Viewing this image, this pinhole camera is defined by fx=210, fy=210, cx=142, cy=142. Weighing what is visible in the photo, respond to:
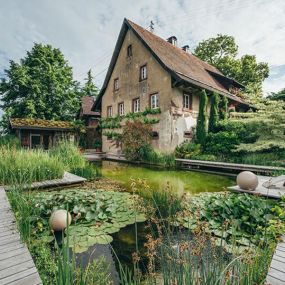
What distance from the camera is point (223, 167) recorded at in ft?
35.8

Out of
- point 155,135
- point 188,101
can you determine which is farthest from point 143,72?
point 155,135

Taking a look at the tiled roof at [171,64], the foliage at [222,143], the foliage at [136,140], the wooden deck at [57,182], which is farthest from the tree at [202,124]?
the wooden deck at [57,182]

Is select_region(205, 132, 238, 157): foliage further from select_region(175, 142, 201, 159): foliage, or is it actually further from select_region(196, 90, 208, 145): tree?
select_region(175, 142, 201, 159): foliage

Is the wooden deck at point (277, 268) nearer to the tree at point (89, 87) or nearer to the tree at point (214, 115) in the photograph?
the tree at point (214, 115)

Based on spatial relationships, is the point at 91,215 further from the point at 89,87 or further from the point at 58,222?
the point at 89,87

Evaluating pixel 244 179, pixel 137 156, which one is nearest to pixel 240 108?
pixel 137 156

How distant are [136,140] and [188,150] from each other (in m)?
3.68

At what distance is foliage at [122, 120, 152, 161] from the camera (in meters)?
14.7

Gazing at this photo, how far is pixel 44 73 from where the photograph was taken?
A: 26141 millimetres

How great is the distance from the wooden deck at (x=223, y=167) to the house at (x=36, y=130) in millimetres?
12595

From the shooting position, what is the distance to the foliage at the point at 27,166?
6.48 meters

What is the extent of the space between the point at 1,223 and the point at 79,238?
4.24 ft

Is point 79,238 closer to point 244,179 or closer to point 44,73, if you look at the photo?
point 244,179

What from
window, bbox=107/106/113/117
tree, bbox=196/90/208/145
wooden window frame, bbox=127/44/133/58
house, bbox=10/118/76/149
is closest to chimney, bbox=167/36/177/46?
wooden window frame, bbox=127/44/133/58
